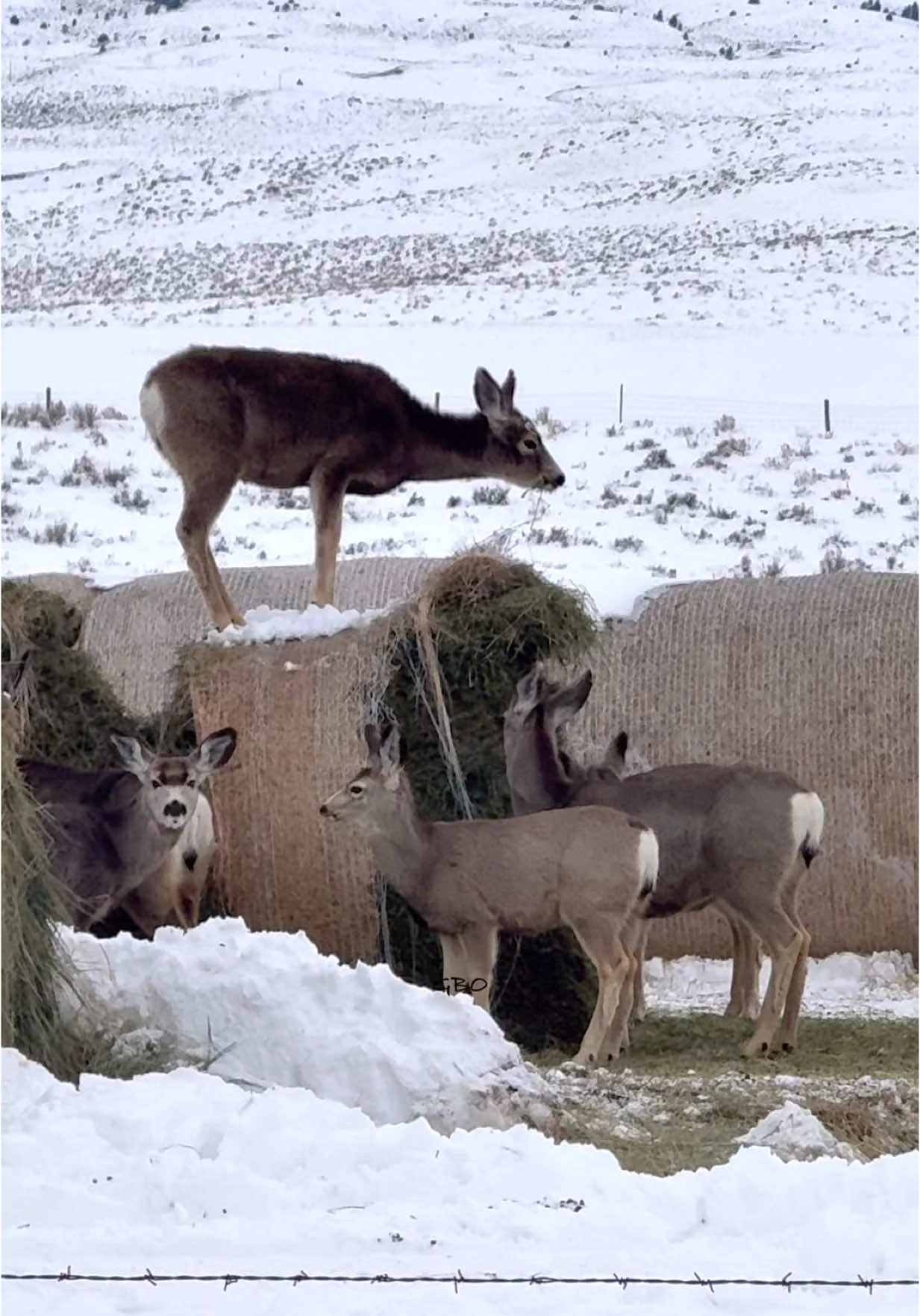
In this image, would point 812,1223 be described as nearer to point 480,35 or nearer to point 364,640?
point 364,640

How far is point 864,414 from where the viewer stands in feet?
107

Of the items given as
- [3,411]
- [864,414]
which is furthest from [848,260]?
[3,411]

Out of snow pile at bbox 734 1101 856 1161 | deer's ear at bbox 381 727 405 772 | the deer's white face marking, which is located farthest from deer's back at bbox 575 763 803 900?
snow pile at bbox 734 1101 856 1161

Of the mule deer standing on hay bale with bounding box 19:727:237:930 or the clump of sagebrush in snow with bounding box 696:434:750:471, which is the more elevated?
the mule deer standing on hay bale with bounding box 19:727:237:930

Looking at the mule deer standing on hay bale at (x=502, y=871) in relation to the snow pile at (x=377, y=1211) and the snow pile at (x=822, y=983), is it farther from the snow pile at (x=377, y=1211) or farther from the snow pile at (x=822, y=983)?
the snow pile at (x=377, y=1211)

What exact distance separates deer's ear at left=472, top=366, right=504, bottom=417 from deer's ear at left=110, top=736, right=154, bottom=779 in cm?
238

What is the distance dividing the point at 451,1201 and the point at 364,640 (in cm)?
512

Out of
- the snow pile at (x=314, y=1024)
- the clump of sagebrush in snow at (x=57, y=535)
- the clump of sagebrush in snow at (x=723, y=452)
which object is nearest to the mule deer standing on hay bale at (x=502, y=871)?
the snow pile at (x=314, y=1024)

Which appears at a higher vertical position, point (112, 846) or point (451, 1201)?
point (451, 1201)

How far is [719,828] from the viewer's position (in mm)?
10227

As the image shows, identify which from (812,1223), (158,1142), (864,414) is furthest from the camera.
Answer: (864,414)

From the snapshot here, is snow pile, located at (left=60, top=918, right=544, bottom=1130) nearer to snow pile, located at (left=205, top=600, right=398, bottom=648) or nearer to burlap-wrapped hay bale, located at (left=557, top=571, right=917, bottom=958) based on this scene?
snow pile, located at (left=205, top=600, right=398, bottom=648)

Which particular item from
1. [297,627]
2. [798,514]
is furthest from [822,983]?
[798,514]

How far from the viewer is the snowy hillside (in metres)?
23.6
